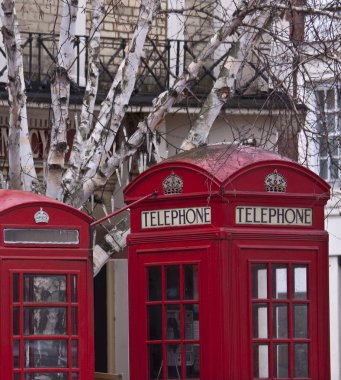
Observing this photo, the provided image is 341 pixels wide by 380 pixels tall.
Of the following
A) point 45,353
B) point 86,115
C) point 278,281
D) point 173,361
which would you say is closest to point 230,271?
point 278,281

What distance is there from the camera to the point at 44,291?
1008 cm

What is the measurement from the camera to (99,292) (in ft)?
63.8

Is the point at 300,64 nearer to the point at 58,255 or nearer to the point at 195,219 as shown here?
the point at 195,219

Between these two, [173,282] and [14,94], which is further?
[14,94]

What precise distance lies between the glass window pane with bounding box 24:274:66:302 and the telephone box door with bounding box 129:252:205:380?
Result: 89 centimetres

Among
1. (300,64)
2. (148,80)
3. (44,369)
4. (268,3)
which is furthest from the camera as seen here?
(148,80)

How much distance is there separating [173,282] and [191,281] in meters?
0.16

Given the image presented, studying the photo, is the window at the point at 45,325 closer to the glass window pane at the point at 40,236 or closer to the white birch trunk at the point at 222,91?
the glass window pane at the point at 40,236

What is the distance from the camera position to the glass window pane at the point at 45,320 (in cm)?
1002

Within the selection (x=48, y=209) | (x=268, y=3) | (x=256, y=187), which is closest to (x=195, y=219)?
(x=256, y=187)

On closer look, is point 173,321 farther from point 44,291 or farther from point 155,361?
point 44,291

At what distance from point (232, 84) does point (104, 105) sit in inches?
49.6

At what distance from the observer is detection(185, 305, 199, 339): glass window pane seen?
10.6 m

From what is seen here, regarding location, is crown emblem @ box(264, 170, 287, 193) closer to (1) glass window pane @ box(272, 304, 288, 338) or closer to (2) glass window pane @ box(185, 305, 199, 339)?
(1) glass window pane @ box(272, 304, 288, 338)
